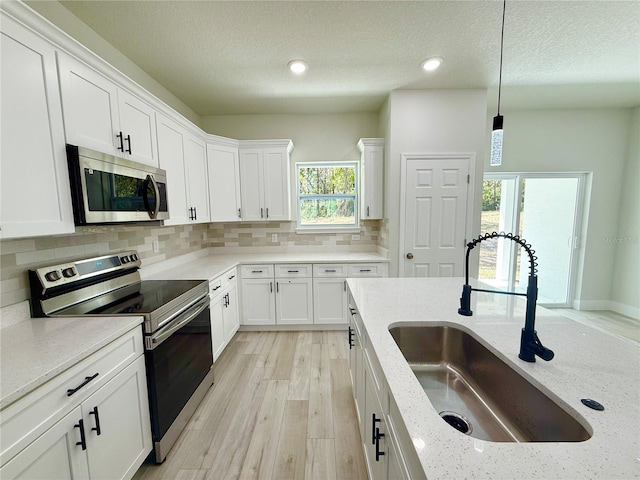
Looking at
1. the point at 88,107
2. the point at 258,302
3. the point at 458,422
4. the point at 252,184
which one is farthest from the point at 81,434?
the point at 252,184

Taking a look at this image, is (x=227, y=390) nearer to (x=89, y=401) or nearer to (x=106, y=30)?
(x=89, y=401)

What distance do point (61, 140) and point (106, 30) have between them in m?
1.24

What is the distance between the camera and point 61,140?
4.19ft

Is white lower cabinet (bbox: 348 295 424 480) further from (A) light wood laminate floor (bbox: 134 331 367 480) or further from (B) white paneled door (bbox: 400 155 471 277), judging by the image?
(B) white paneled door (bbox: 400 155 471 277)

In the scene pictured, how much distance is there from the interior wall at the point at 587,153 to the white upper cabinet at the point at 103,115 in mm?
4042

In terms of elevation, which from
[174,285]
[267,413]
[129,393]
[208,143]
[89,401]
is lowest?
[267,413]

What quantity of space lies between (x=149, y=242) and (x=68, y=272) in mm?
898

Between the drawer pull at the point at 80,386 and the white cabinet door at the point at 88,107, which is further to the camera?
the white cabinet door at the point at 88,107

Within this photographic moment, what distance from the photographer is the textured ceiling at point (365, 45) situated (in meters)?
1.72

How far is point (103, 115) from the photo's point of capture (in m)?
1.54

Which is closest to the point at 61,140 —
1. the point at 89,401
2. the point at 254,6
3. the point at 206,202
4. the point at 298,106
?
the point at 89,401

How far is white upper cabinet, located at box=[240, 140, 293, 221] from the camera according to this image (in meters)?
3.26

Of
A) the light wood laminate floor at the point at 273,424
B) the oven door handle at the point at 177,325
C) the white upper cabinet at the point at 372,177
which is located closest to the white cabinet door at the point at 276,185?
the white upper cabinet at the point at 372,177

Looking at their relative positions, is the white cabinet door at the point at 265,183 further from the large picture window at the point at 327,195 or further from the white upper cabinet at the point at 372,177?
the white upper cabinet at the point at 372,177
